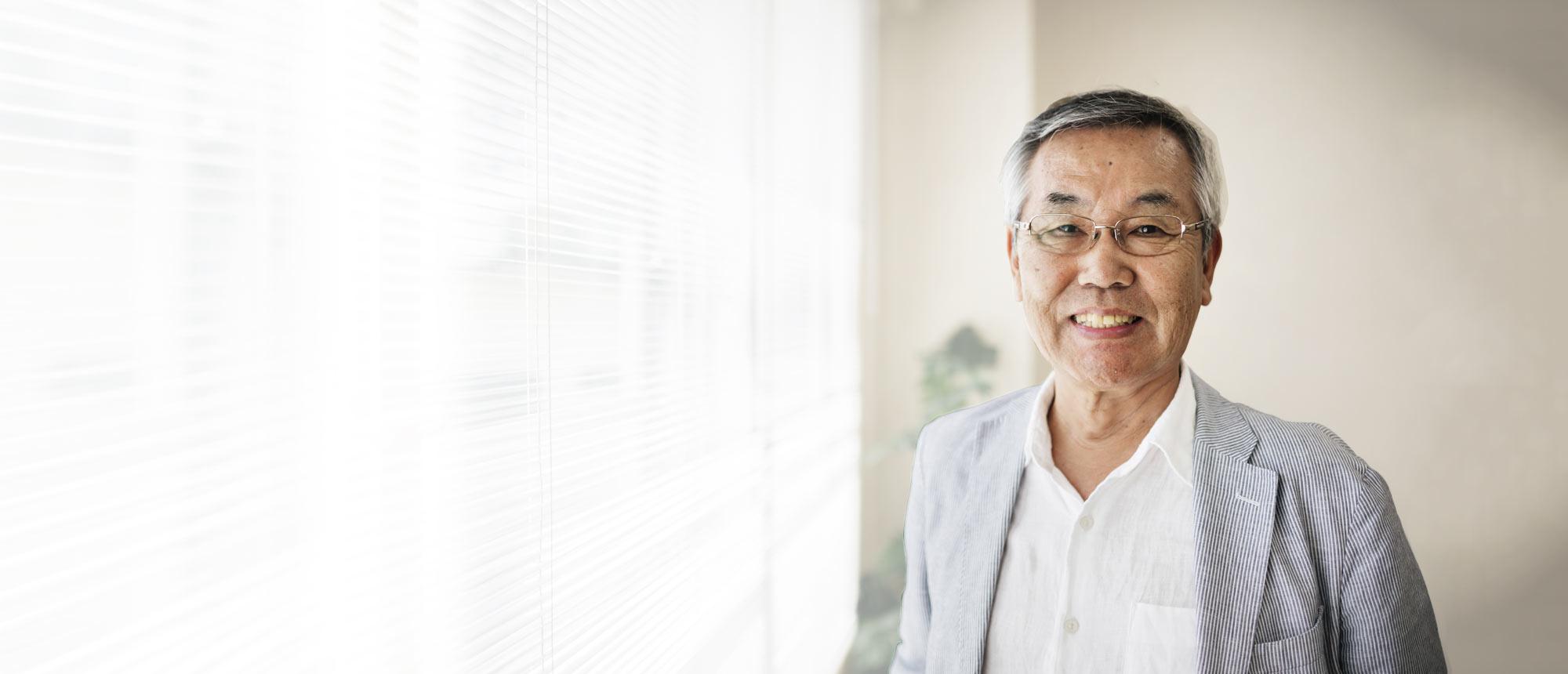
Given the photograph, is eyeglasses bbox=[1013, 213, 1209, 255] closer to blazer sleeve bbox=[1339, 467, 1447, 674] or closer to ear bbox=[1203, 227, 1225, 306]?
ear bbox=[1203, 227, 1225, 306]

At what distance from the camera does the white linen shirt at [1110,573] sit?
1.28 meters

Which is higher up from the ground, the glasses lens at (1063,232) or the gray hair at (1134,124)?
the gray hair at (1134,124)

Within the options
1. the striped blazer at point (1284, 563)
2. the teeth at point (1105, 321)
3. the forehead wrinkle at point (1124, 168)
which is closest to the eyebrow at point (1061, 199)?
the forehead wrinkle at point (1124, 168)

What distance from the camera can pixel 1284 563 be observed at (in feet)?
3.97

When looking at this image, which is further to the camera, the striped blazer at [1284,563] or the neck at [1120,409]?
the neck at [1120,409]

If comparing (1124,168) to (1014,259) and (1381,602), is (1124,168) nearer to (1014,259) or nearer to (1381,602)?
Result: (1014,259)

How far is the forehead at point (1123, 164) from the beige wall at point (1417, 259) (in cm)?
212

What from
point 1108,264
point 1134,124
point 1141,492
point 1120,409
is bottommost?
point 1141,492

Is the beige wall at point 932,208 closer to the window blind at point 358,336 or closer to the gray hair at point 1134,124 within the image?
the window blind at point 358,336

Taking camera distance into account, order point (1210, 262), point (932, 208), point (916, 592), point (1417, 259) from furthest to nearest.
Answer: point (932, 208) → point (1417, 259) → point (916, 592) → point (1210, 262)

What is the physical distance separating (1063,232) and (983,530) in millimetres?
518

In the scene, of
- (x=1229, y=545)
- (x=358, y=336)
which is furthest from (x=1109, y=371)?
(x=358, y=336)

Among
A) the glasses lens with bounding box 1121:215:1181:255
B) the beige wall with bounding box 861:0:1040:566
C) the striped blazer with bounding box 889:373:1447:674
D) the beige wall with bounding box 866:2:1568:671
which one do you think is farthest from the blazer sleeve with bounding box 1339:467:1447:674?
the beige wall with bounding box 861:0:1040:566

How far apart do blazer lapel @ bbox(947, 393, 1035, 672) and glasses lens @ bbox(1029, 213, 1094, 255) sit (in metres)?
0.31
